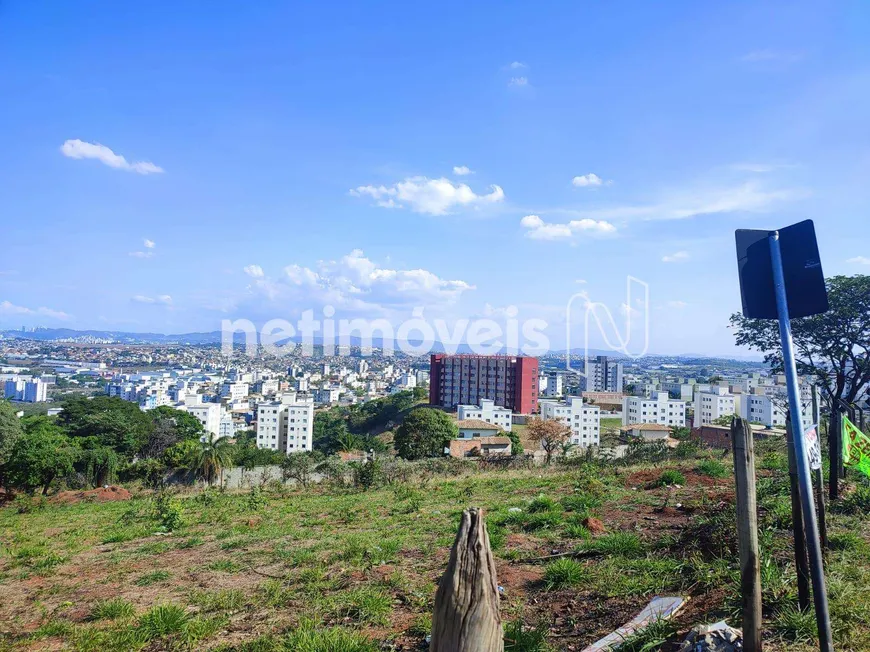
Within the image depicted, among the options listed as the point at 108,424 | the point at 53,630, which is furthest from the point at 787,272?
the point at 108,424

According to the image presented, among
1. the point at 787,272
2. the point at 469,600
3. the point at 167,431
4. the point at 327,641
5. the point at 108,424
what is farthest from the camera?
the point at 167,431

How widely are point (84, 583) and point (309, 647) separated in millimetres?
3853

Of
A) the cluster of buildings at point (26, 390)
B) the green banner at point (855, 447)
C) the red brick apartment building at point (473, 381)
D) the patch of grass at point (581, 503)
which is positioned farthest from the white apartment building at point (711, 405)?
the cluster of buildings at point (26, 390)

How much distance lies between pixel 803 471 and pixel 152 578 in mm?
5856

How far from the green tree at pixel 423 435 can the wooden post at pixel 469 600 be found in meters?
34.0

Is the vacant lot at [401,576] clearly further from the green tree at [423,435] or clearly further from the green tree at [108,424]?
the green tree at [108,424]

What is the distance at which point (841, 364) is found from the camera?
13648 millimetres

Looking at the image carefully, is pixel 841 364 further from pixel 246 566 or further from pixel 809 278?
pixel 246 566

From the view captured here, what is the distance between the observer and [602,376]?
13100 cm

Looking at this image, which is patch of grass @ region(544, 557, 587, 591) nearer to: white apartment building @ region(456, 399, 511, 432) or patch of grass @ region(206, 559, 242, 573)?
patch of grass @ region(206, 559, 242, 573)

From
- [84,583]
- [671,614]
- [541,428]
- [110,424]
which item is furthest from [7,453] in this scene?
[671,614]

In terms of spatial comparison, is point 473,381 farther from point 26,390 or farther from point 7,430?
point 26,390

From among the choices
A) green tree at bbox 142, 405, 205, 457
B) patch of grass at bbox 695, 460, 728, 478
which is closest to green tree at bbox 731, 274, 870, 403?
patch of grass at bbox 695, 460, 728, 478

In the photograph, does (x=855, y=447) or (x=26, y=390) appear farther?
(x=26, y=390)
